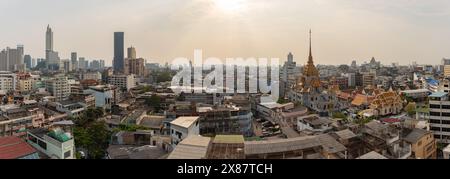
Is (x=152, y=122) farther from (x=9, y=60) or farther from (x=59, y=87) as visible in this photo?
(x=9, y=60)

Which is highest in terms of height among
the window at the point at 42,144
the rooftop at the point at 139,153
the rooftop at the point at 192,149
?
the rooftop at the point at 192,149

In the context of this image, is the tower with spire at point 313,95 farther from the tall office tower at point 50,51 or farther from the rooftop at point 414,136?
the tall office tower at point 50,51

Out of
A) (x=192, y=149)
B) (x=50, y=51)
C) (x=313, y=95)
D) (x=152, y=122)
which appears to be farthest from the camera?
(x=50, y=51)

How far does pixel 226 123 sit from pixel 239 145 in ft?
10.3

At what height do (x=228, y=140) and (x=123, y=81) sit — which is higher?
(x=123, y=81)

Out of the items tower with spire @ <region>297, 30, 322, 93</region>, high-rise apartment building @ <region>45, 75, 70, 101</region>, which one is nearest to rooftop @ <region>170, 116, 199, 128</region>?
tower with spire @ <region>297, 30, 322, 93</region>

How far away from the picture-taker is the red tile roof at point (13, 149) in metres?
3.21

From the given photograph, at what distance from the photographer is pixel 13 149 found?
3.37 metres

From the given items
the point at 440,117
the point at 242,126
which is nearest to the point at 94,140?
the point at 242,126

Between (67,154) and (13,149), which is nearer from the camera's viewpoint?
(13,149)

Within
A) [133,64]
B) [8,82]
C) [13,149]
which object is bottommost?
[13,149]

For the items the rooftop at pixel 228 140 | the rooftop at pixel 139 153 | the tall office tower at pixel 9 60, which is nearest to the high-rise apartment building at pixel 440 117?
the rooftop at pixel 228 140

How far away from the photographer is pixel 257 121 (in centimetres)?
852
